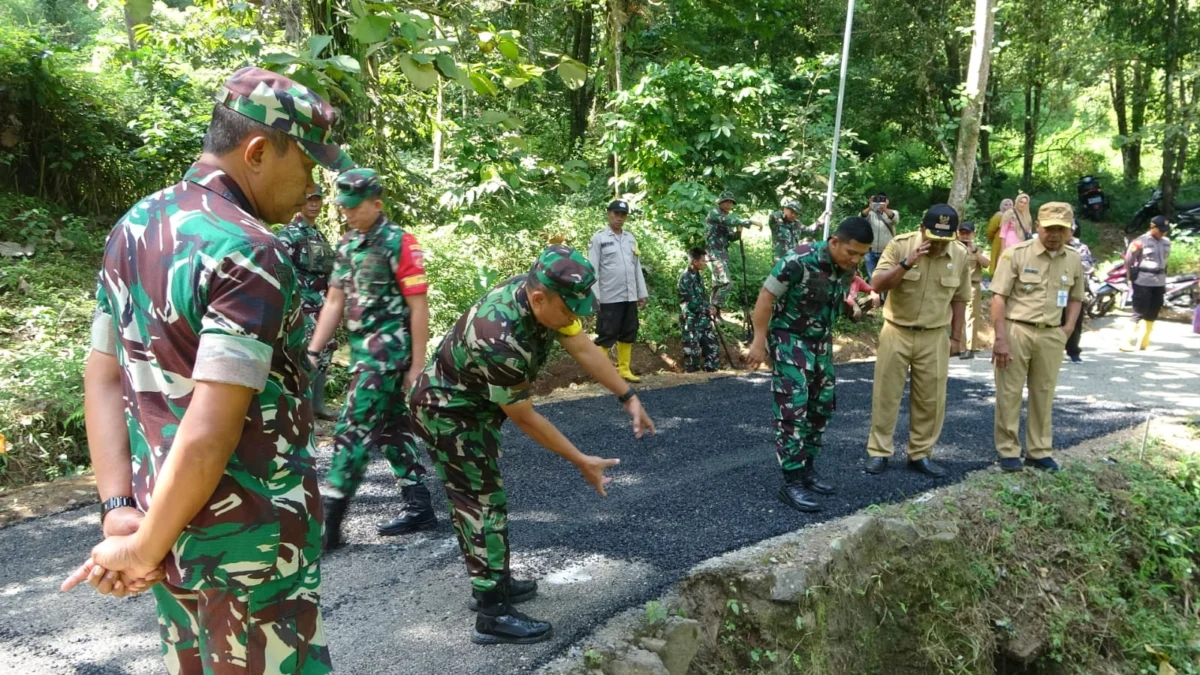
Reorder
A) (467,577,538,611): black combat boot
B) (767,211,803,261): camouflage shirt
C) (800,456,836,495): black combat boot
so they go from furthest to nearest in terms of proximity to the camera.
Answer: (767,211,803,261): camouflage shirt → (800,456,836,495): black combat boot → (467,577,538,611): black combat boot

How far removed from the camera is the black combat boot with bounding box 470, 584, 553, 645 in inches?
125

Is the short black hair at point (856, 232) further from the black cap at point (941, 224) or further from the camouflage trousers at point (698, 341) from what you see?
the camouflage trousers at point (698, 341)

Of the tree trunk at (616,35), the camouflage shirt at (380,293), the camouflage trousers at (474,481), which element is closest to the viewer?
the camouflage trousers at (474,481)

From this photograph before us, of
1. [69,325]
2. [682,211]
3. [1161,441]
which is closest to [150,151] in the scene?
[69,325]

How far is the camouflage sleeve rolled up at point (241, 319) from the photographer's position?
1.40 m

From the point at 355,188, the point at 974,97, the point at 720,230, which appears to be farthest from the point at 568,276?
the point at 974,97

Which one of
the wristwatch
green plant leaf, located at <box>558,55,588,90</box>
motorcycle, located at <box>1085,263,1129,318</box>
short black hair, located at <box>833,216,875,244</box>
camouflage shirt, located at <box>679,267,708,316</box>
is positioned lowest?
motorcycle, located at <box>1085,263,1129,318</box>

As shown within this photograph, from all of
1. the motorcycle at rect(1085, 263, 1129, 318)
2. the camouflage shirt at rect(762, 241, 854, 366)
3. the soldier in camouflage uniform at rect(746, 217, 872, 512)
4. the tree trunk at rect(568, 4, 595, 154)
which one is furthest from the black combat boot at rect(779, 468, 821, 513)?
the tree trunk at rect(568, 4, 595, 154)

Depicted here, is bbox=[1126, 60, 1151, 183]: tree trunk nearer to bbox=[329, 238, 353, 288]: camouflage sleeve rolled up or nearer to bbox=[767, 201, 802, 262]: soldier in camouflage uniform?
bbox=[767, 201, 802, 262]: soldier in camouflage uniform

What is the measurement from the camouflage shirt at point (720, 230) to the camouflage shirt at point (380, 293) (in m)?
6.05

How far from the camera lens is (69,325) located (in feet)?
23.2

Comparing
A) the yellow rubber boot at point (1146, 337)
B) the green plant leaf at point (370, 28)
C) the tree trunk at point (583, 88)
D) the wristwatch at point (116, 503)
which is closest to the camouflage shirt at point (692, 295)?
the yellow rubber boot at point (1146, 337)

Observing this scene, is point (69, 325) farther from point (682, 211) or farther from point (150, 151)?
point (682, 211)

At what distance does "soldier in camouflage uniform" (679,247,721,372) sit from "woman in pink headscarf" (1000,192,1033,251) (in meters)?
3.85
